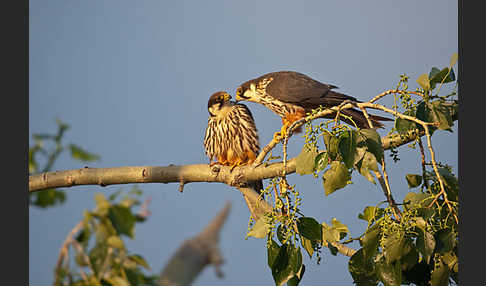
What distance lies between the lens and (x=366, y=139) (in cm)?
125

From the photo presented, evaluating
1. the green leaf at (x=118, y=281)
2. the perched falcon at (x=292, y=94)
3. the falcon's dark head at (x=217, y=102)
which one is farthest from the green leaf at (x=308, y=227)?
the falcon's dark head at (x=217, y=102)

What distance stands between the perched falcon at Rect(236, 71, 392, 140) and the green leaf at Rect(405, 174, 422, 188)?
67 cm

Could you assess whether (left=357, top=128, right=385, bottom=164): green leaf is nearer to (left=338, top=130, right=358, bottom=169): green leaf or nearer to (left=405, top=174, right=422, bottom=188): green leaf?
(left=338, top=130, right=358, bottom=169): green leaf

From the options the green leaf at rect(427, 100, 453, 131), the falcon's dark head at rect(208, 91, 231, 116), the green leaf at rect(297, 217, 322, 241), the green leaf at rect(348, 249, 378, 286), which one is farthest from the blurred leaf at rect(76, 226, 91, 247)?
the falcon's dark head at rect(208, 91, 231, 116)

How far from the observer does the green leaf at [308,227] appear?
1332mm

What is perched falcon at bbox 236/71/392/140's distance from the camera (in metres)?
2.43

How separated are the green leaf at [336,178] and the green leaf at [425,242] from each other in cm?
25

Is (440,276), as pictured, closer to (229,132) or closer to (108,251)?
(108,251)

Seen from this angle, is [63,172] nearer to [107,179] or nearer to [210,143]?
[107,179]

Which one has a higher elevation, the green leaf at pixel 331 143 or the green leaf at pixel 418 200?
the green leaf at pixel 331 143

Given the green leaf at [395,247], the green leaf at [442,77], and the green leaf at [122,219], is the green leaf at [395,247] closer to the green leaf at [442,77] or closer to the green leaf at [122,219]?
the green leaf at [442,77]

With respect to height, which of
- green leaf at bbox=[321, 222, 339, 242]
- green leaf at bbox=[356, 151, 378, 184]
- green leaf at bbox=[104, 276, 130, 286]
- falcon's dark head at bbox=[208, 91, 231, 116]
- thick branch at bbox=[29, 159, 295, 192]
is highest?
falcon's dark head at bbox=[208, 91, 231, 116]

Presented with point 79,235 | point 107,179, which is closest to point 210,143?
point 107,179

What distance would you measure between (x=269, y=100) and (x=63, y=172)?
3.61 ft
